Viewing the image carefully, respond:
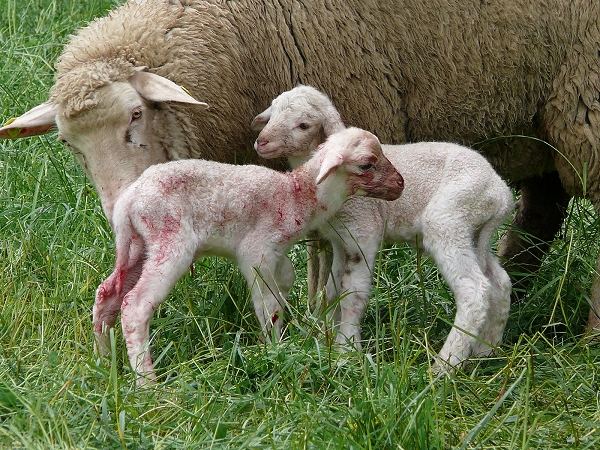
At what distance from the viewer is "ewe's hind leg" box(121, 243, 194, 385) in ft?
15.9

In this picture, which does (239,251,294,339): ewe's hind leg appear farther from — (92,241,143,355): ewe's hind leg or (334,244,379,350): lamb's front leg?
(92,241,143,355): ewe's hind leg

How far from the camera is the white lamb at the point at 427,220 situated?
203 inches

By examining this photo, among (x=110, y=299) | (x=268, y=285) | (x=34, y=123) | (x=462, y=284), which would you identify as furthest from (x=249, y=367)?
(x=34, y=123)

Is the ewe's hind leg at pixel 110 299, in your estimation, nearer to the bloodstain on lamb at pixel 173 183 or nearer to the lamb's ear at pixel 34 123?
the bloodstain on lamb at pixel 173 183

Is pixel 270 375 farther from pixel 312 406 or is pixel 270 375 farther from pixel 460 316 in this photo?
pixel 460 316

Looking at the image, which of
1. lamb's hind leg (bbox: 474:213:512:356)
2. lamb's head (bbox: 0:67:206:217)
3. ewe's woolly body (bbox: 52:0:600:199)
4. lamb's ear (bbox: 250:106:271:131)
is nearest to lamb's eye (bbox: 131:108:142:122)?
lamb's head (bbox: 0:67:206:217)

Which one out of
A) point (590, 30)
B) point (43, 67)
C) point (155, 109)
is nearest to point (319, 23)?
point (155, 109)

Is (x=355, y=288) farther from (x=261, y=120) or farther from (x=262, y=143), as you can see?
(x=261, y=120)

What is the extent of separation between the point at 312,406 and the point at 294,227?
92 centimetres

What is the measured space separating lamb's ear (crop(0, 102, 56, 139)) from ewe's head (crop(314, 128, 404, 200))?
3.90 ft

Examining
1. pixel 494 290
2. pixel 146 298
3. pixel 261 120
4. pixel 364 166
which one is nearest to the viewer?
pixel 146 298

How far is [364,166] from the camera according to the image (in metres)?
5.10

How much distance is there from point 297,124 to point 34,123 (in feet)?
3.70

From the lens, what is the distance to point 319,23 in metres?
5.76
